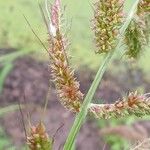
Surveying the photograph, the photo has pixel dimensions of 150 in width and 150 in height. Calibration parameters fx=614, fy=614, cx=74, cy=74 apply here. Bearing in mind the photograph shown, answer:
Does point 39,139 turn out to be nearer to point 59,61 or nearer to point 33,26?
point 59,61

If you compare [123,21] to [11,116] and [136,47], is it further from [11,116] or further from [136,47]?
[11,116]

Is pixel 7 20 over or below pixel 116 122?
over

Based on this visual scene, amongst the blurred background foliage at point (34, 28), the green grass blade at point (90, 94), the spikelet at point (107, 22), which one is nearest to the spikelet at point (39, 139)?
the green grass blade at point (90, 94)

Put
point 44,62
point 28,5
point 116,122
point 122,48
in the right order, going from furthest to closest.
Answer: point 28,5
point 44,62
point 116,122
point 122,48

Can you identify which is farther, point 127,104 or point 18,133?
point 18,133

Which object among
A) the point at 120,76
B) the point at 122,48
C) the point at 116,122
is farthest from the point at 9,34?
the point at 122,48

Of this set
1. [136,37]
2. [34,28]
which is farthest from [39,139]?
[34,28]

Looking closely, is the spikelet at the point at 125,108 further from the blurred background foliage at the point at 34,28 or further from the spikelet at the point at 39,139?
the blurred background foliage at the point at 34,28
